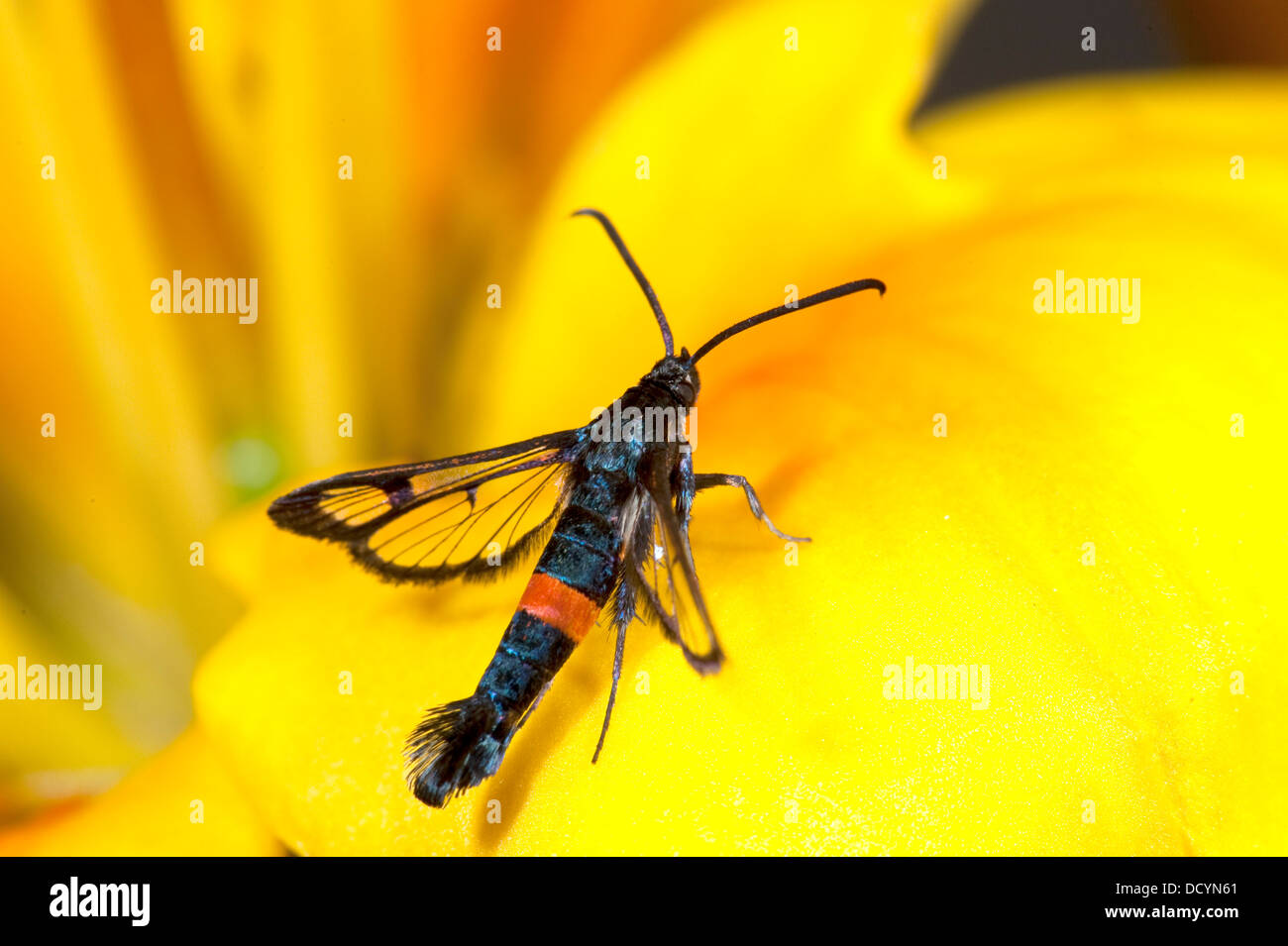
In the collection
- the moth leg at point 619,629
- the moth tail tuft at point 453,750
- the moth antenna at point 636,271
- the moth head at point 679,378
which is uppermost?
the moth antenna at point 636,271

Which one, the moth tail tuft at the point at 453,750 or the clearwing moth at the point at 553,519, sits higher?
the clearwing moth at the point at 553,519

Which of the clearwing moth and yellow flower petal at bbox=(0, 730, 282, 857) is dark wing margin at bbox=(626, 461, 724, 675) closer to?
the clearwing moth

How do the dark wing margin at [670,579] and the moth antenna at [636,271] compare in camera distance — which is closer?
the dark wing margin at [670,579]

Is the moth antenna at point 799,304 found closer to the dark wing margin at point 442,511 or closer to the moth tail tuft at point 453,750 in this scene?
the dark wing margin at point 442,511

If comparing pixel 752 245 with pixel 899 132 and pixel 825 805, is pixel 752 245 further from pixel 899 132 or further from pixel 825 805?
pixel 825 805

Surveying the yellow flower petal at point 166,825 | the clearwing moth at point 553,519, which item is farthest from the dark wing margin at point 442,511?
the yellow flower petal at point 166,825

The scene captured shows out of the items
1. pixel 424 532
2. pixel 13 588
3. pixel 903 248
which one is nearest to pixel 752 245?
pixel 903 248

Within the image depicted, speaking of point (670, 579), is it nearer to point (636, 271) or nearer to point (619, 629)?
point (619, 629)

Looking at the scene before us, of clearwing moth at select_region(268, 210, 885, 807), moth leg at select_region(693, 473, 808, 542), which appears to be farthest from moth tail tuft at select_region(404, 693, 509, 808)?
moth leg at select_region(693, 473, 808, 542)
